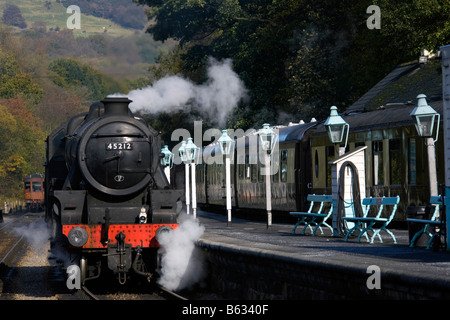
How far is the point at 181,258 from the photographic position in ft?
52.1

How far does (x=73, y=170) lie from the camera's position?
15984mm

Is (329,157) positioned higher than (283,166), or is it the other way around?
(329,157)

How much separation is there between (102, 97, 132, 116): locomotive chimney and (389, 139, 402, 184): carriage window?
7.98m

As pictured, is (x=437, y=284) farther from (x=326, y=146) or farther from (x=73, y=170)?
(x=326, y=146)

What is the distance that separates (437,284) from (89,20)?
1829 cm

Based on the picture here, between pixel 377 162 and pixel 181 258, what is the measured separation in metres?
8.34

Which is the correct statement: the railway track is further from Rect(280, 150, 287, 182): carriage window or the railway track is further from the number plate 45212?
Rect(280, 150, 287, 182): carriage window

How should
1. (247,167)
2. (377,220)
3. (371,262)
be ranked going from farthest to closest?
1. (247,167)
2. (377,220)
3. (371,262)

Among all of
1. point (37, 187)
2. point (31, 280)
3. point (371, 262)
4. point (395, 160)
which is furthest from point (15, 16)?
point (371, 262)

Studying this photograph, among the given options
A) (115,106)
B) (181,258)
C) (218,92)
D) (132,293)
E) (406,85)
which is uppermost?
(218,92)

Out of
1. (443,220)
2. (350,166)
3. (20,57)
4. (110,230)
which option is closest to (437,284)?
(443,220)

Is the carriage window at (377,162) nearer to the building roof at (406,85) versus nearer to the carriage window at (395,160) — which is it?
the carriage window at (395,160)

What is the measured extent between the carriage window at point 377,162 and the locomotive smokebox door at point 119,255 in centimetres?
919

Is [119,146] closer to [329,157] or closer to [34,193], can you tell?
[329,157]
